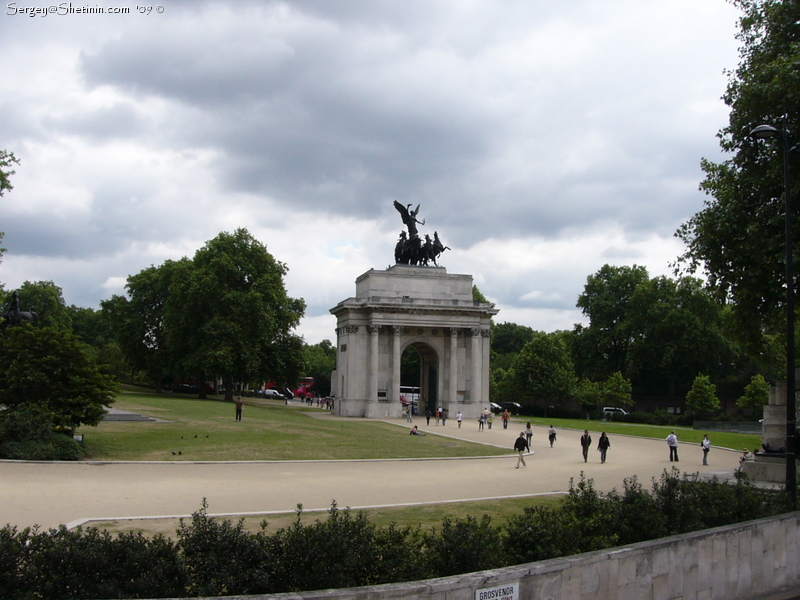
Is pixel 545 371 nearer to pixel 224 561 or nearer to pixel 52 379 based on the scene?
pixel 52 379

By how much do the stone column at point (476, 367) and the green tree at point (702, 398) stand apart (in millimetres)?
20581

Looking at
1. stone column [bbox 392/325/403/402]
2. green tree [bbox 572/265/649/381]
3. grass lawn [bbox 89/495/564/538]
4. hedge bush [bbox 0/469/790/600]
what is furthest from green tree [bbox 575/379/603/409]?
hedge bush [bbox 0/469/790/600]

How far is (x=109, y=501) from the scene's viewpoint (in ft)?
56.1

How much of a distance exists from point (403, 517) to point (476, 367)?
53.7 meters

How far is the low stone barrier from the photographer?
309 inches

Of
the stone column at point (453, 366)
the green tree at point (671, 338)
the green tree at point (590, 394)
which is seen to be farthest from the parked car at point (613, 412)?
the stone column at point (453, 366)

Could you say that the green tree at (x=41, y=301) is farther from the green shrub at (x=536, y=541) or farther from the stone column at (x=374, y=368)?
the green shrub at (x=536, y=541)

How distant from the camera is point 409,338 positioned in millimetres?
69688

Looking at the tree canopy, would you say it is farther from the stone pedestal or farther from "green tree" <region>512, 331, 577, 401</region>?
the stone pedestal

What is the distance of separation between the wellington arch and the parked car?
16.6 m

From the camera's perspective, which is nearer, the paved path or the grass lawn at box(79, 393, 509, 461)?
the paved path

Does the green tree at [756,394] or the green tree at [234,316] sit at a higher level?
the green tree at [234,316]

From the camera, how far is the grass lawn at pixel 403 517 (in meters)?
13.9

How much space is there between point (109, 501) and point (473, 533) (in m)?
11.2
